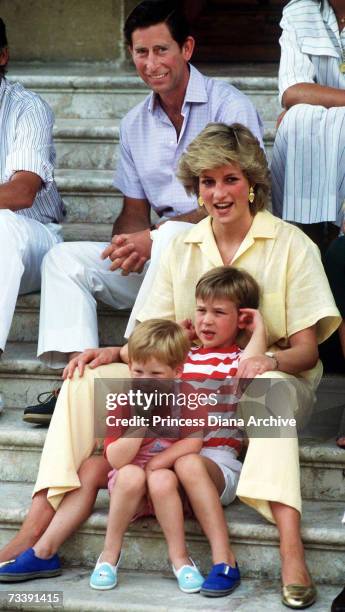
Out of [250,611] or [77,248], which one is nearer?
[250,611]

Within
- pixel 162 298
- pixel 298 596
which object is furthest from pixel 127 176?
pixel 298 596

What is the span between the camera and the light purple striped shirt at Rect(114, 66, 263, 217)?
4.20 meters

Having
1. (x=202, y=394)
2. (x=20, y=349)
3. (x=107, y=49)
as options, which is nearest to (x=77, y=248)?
(x=20, y=349)

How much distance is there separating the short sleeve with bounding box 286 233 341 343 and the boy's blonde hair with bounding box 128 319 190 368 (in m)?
0.33

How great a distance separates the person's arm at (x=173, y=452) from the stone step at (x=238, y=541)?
182 mm

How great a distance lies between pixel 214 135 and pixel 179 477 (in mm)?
969

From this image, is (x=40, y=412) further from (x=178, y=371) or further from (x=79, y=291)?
(x=178, y=371)

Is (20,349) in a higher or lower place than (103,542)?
higher

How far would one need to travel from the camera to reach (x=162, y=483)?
3.27m

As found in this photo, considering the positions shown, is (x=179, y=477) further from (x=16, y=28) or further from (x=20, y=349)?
(x=16, y=28)

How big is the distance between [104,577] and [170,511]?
24 cm

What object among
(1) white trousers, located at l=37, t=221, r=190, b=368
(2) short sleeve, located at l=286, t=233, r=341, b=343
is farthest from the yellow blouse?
(1) white trousers, located at l=37, t=221, r=190, b=368

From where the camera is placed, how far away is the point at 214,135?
3.62 meters

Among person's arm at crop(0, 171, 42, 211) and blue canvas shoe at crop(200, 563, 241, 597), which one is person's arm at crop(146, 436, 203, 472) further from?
person's arm at crop(0, 171, 42, 211)
